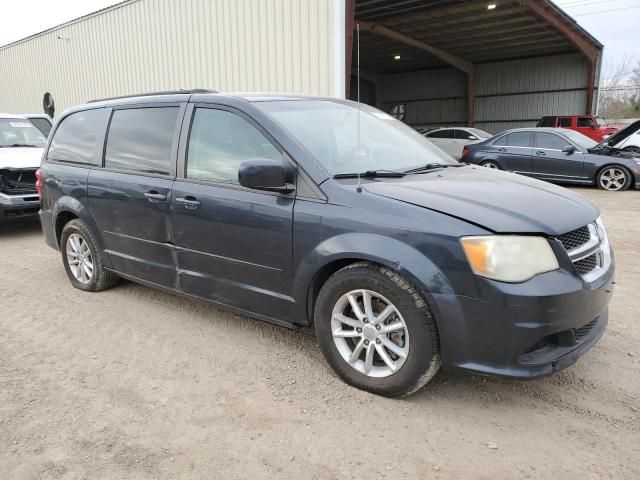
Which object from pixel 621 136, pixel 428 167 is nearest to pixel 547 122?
pixel 621 136

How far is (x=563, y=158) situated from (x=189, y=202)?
10.1 meters

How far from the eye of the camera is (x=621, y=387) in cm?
293

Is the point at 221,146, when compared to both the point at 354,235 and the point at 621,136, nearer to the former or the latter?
the point at 354,235

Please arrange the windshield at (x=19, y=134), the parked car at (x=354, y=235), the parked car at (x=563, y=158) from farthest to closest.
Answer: the parked car at (x=563, y=158), the windshield at (x=19, y=134), the parked car at (x=354, y=235)

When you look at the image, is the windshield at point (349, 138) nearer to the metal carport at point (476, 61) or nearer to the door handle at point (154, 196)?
the door handle at point (154, 196)

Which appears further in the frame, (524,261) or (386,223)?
(386,223)

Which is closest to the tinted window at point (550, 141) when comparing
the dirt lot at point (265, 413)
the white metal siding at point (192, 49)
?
the white metal siding at point (192, 49)

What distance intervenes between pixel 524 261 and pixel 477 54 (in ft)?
82.8

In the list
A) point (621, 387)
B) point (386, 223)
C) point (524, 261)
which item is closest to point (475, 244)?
point (524, 261)

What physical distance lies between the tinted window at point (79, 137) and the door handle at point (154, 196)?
0.91 m

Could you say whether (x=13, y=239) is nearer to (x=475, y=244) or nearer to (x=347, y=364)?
(x=347, y=364)

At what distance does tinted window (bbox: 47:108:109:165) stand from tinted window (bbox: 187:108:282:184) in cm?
127

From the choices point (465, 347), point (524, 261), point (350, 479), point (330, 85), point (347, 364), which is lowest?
point (350, 479)

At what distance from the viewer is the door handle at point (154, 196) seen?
364 centimetres
